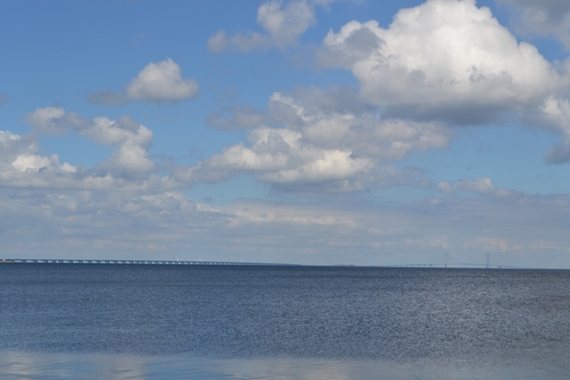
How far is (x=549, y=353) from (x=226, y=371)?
22870 mm

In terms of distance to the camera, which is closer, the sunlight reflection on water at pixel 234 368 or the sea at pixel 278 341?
the sunlight reflection on water at pixel 234 368

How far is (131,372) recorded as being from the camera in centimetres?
3797

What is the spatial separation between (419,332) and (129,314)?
30100 mm

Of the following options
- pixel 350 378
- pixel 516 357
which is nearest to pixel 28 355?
pixel 350 378

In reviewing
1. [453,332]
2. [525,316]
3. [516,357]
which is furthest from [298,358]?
[525,316]

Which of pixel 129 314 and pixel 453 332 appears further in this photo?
pixel 129 314

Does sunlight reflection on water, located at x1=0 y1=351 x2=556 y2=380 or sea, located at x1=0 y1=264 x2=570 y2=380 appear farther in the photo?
A: sea, located at x1=0 y1=264 x2=570 y2=380

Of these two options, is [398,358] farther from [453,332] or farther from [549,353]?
[453,332]

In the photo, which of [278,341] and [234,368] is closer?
[234,368]

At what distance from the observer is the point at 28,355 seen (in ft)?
145

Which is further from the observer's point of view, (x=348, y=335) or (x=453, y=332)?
(x=453, y=332)

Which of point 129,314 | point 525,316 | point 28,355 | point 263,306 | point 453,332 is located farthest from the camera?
point 263,306

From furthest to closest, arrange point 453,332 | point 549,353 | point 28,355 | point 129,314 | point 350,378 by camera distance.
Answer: point 129,314, point 453,332, point 549,353, point 28,355, point 350,378

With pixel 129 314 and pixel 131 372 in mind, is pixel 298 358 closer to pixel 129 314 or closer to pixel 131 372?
pixel 131 372
